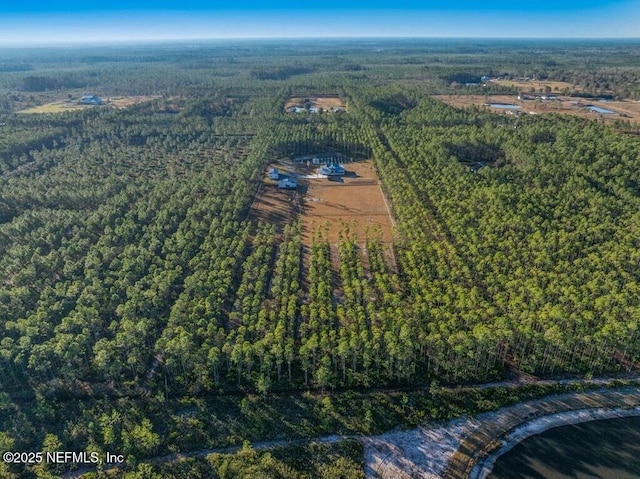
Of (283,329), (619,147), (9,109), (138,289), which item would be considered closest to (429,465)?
(283,329)

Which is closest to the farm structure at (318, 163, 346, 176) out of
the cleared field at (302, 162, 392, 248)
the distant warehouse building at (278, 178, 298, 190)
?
the cleared field at (302, 162, 392, 248)

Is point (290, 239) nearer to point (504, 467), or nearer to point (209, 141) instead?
point (504, 467)

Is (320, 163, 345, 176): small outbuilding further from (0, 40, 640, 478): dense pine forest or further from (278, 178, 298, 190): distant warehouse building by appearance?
(0, 40, 640, 478): dense pine forest

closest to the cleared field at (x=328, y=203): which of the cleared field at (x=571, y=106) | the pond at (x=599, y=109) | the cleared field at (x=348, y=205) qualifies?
the cleared field at (x=348, y=205)

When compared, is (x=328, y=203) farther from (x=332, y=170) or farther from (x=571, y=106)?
(x=571, y=106)

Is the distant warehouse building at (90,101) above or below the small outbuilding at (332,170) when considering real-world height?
above

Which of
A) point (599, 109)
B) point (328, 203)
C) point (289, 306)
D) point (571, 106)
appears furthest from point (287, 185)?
point (599, 109)

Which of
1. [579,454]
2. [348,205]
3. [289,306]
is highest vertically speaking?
[348,205]

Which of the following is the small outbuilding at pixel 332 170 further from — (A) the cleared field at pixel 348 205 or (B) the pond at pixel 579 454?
(B) the pond at pixel 579 454
